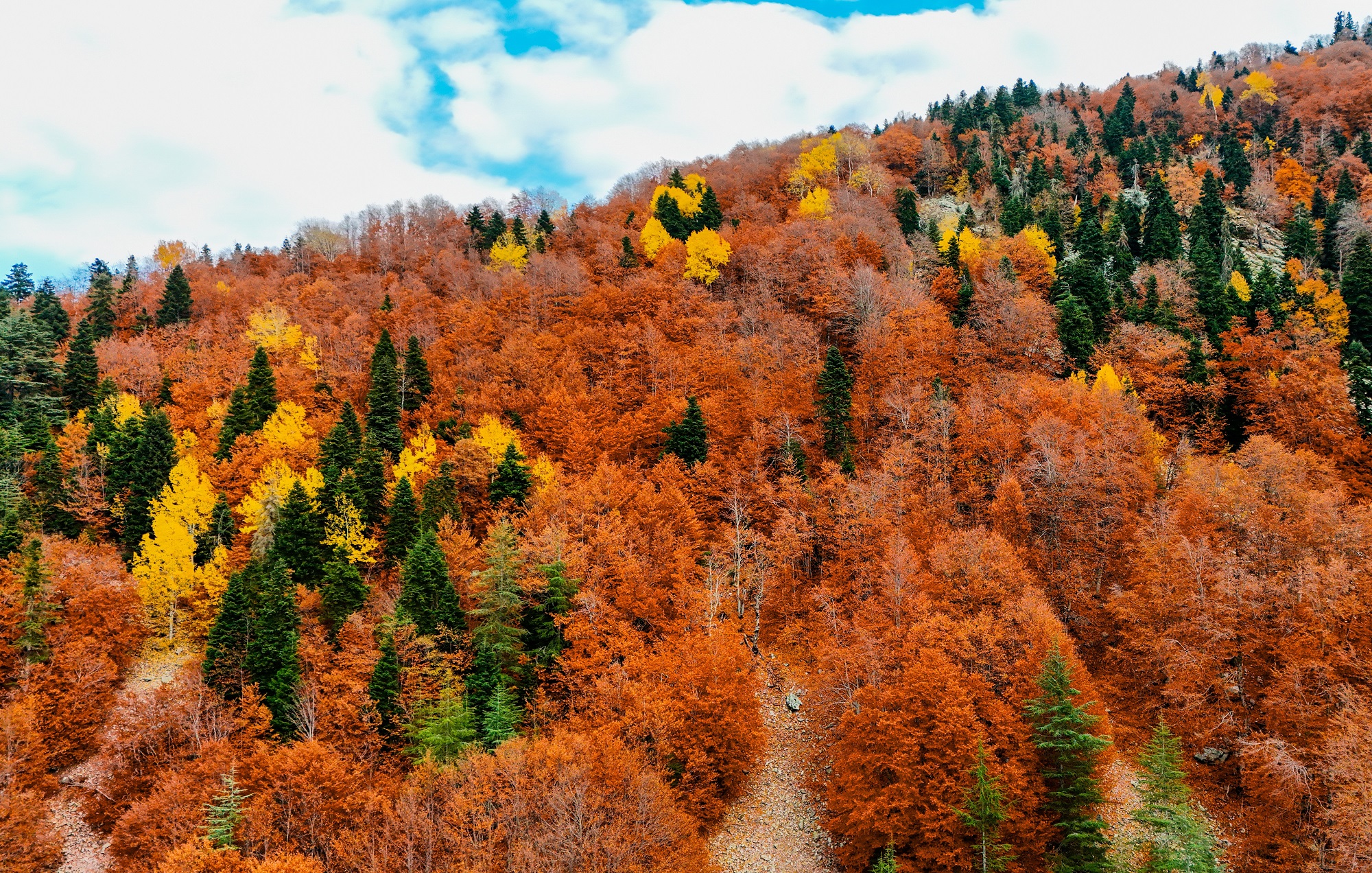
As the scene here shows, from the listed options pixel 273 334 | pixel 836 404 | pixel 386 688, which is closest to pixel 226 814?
pixel 386 688

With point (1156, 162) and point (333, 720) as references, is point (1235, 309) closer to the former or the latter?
point (1156, 162)

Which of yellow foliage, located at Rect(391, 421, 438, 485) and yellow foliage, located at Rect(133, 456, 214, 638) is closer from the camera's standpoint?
yellow foliage, located at Rect(133, 456, 214, 638)

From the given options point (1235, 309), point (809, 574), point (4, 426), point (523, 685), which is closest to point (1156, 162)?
point (1235, 309)

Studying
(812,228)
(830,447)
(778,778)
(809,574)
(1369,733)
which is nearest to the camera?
(1369,733)

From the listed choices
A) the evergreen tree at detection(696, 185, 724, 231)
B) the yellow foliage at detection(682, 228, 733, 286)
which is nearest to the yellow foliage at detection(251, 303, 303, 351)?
the yellow foliage at detection(682, 228, 733, 286)

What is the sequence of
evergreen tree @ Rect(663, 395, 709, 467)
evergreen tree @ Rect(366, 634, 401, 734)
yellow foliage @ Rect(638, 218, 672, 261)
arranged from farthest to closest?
yellow foliage @ Rect(638, 218, 672, 261)
evergreen tree @ Rect(663, 395, 709, 467)
evergreen tree @ Rect(366, 634, 401, 734)

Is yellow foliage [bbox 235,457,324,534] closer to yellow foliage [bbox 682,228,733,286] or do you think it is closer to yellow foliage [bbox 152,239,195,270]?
yellow foliage [bbox 682,228,733,286]
